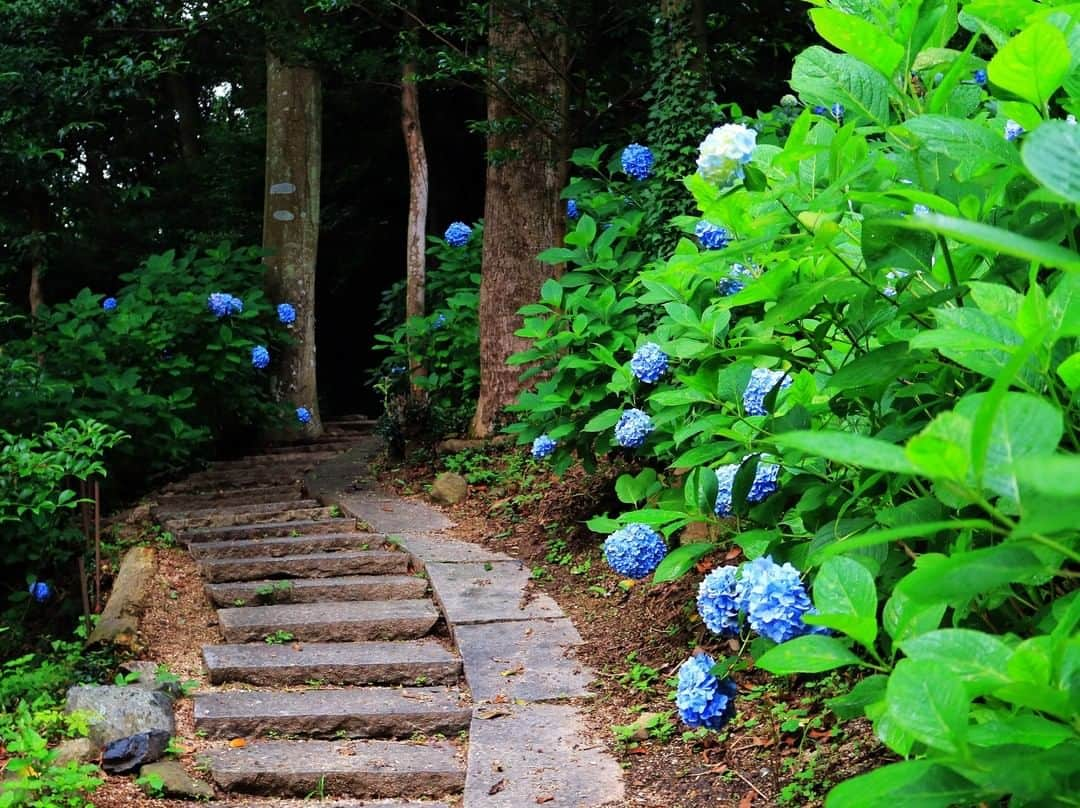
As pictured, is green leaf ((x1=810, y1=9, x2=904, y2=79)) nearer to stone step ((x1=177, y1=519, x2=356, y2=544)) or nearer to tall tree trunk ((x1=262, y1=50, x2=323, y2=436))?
stone step ((x1=177, y1=519, x2=356, y2=544))

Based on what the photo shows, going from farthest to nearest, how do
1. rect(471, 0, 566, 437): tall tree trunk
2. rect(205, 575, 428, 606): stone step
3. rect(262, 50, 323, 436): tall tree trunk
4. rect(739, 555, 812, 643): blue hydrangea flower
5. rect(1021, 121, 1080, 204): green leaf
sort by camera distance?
rect(262, 50, 323, 436): tall tree trunk → rect(471, 0, 566, 437): tall tree trunk → rect(205, 575, 428, 606): stone step → rect(739, 555, 812, 643): blue hydrangea flower → rect(1021, 121, 1080, 204): green leaf

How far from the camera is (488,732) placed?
3.73 meters

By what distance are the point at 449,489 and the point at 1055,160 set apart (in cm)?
638

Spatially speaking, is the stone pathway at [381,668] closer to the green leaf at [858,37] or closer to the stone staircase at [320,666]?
the stone staircase at [320,666]

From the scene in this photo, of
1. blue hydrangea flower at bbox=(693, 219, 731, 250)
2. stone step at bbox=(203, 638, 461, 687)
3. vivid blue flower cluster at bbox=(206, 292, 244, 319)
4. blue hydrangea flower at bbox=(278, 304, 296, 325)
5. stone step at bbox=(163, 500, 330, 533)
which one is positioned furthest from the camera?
blue hydrangea flower at bbox=(278, 304, 296, 325)

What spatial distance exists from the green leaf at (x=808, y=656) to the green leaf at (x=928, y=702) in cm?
36

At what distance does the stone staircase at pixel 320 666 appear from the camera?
11.9ft

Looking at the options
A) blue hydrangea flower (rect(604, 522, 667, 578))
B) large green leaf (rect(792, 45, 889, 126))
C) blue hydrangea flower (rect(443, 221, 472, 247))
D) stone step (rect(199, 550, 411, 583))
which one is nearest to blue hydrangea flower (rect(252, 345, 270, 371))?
blue hydrangea flower (rect(443, 221, 472, 247))

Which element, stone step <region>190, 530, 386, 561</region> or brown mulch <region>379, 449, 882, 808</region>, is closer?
brown mulch <region>379, 449, 882, 808</region>

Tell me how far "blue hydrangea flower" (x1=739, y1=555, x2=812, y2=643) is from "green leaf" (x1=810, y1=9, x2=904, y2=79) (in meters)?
0.86

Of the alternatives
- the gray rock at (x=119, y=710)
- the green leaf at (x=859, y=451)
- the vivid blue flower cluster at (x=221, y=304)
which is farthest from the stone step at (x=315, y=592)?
the green leaf at (x=859, y=451)

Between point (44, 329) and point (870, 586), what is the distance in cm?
743

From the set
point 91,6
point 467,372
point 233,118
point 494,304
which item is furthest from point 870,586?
point 233,118

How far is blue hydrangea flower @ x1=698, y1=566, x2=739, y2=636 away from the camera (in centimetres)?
225
